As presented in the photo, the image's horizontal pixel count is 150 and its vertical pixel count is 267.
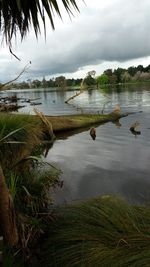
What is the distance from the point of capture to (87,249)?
6180mm

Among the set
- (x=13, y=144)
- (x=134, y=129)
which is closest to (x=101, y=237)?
(x=13, y=144)

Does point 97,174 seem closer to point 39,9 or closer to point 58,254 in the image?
point 58,254

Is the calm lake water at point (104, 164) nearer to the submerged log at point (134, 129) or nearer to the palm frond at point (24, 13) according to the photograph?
the submerged log at point (134, 129)

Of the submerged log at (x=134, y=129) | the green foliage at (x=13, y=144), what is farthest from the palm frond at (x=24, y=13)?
the submerged log at (x=134, y=129)

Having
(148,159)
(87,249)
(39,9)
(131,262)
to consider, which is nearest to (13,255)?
(87,249)

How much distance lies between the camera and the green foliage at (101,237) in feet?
19.1

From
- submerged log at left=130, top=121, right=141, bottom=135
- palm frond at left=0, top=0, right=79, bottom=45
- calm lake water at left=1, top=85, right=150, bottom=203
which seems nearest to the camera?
palm frond at left=0, top=0, right=79, bottom=45

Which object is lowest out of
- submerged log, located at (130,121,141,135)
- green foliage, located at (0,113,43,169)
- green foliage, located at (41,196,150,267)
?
submerged log, located at (130,121,141,135)

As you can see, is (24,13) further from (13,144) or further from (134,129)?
(134,129)

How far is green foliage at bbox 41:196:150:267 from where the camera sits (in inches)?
229

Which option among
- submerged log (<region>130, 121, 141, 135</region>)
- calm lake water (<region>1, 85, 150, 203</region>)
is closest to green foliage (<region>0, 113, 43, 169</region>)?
calm lake water (<region>1, 85, 150, 203</region>)

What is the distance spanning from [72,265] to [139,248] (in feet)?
3.74

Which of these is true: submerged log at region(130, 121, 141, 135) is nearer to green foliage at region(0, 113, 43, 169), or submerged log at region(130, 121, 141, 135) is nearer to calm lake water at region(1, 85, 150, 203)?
calm lake water at region(1, 85, 150, 203)

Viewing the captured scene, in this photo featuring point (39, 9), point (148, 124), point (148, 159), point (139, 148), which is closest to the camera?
point (39, 9)
